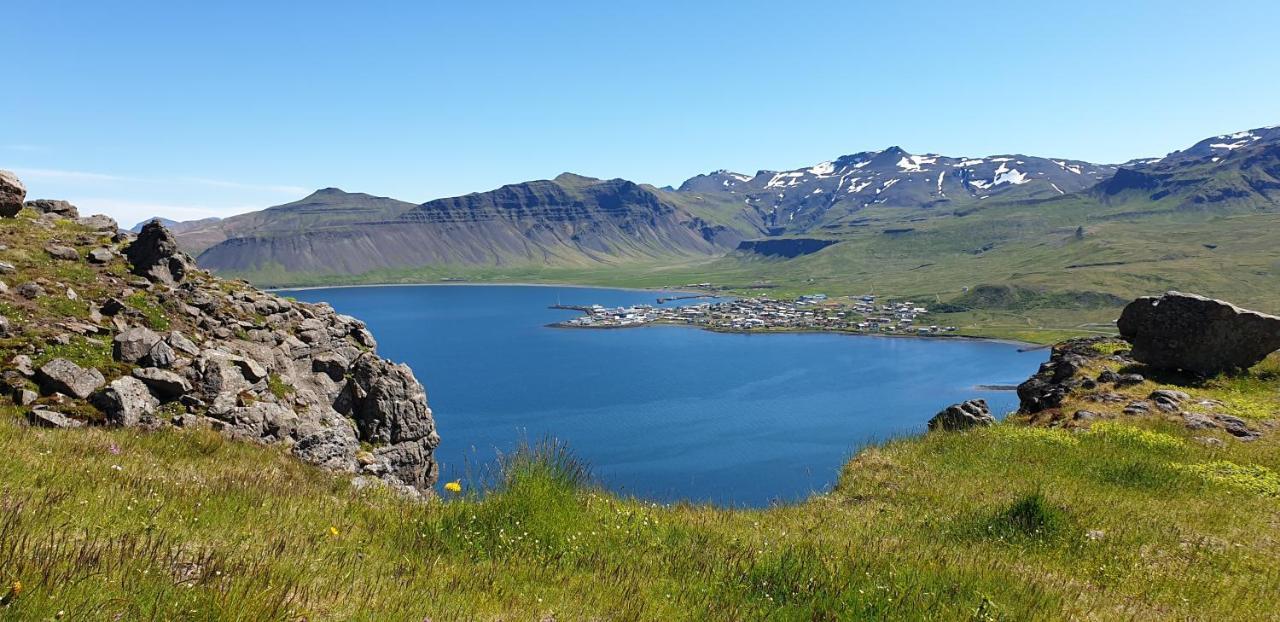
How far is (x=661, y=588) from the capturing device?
307 inches

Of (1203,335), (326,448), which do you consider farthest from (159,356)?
(1203,335)

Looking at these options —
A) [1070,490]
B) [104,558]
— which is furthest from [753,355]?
[104,558]

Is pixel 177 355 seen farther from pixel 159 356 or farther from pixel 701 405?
pixel 701 405

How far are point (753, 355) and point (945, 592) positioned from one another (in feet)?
636

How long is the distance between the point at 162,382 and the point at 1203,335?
37.0 m

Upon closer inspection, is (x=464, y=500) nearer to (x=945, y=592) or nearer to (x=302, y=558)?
(x=302, y=558)

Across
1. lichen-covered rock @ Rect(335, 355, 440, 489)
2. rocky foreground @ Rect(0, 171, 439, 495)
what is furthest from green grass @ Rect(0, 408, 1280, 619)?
lichen-covered rock @ Rect(335, 355, 440, 489)

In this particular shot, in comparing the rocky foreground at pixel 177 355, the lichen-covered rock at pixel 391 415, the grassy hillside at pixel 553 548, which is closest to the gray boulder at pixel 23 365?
the rocky foreground at pixel 177 355

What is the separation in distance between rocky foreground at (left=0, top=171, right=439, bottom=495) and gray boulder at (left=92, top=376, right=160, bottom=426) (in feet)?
0.11

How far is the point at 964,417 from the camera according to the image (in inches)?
987

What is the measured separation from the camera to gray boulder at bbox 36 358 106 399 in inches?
639

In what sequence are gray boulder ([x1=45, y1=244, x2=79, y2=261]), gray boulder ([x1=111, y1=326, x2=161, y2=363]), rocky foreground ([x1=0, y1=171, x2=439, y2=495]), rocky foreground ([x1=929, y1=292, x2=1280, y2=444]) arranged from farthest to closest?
rocky foreground ([x1=929, y1=292, x2=1280, y2=444])
gray boulder ([x1=45, y1=244, x2=79, y2=261])
gray boulder ([x1=111, y1=326, x2=161, y2=363])
rocky foreground ([x1=0, y1=171, x2=439, y2=495])

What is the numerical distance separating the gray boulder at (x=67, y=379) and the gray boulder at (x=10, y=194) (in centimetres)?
1453

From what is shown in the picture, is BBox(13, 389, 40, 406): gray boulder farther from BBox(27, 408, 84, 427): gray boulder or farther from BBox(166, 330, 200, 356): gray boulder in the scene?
BBox(166, 330, 200, 356): gray boulder
